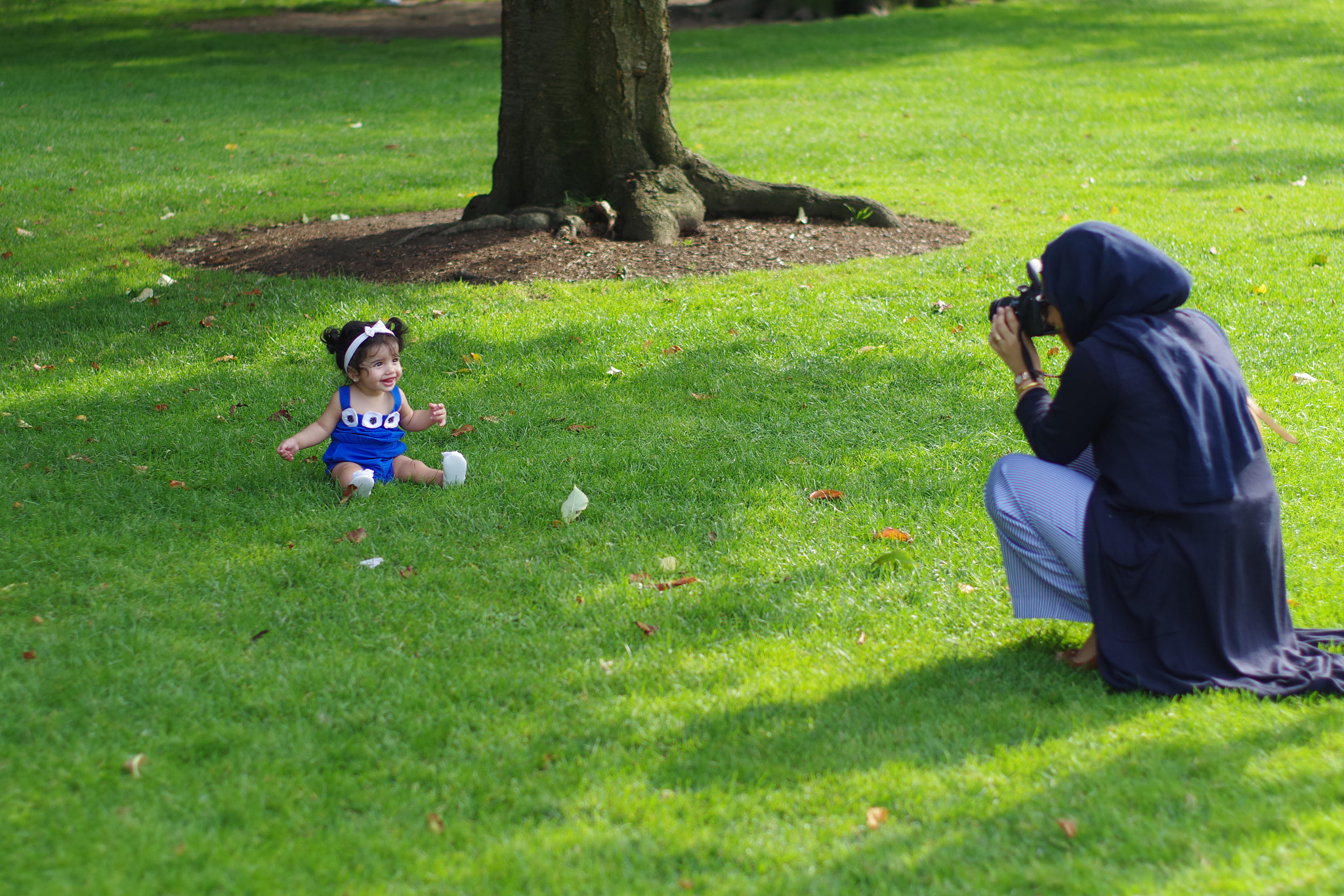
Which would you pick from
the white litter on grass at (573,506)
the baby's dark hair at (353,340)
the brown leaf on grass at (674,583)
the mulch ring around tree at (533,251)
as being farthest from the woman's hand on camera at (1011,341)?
the mulch ring around tree at (533,251)

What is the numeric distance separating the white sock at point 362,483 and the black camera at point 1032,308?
2.69m

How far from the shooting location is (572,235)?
26.9 feet

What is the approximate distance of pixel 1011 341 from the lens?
11.5 feet

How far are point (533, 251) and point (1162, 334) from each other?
17.9 feet

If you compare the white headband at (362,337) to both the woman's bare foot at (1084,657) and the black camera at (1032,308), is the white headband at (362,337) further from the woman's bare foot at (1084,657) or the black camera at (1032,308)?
the woman's bare foot at (1084,657)

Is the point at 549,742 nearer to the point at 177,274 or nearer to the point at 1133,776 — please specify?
the point at 1133,776

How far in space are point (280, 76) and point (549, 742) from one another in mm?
17286

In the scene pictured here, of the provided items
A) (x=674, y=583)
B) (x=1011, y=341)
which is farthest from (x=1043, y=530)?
(x=674, y=583)

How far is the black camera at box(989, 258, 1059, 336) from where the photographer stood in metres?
3.46

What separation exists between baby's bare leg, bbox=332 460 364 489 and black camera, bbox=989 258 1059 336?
2763 mm

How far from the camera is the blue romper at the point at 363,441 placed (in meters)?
4.93

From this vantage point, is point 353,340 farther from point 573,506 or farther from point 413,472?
point 573,506

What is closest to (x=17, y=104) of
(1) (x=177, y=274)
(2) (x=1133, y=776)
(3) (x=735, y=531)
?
(1) (x=177, y=274)

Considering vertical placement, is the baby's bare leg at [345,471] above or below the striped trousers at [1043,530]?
below
